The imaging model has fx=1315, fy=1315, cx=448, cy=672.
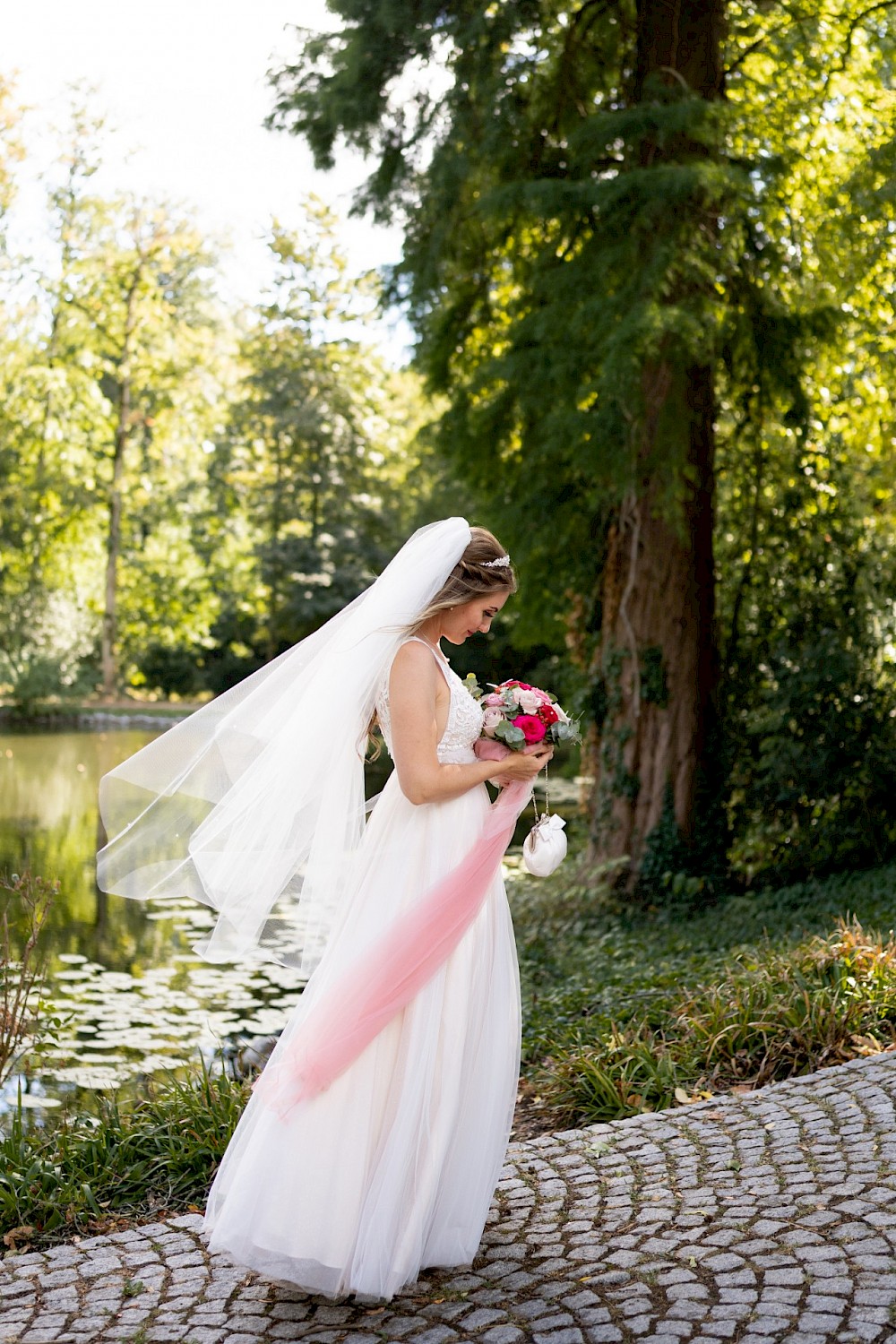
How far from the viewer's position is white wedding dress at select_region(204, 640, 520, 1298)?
10.8ft

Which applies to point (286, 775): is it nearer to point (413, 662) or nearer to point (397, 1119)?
point (413, 662)

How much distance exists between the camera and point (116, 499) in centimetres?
3359

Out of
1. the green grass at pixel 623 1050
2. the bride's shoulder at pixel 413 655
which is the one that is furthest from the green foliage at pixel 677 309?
the bride's shoulder at pixel 413 655

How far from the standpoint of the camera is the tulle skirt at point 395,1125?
3.29 meters

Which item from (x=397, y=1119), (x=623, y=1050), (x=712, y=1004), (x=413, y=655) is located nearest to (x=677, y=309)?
(x=712, y=1004)

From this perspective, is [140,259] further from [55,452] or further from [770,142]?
[770,142]

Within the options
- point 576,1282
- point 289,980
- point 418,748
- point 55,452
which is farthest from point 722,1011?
point 55,452

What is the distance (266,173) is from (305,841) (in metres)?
32.0

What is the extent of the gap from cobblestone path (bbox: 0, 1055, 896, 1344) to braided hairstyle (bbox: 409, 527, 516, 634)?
1.75 metres

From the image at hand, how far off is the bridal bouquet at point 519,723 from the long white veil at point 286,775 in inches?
12.8

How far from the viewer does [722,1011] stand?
5793 millimetres

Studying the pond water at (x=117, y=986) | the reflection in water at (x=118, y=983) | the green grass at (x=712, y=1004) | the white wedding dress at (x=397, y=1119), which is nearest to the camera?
the white wedding dress at (x=397, y=1119)

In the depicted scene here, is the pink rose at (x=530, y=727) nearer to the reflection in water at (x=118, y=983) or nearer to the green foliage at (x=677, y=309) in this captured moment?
the reflection in water at (x=118, y=983)

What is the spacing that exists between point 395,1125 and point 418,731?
1015 millimetres
